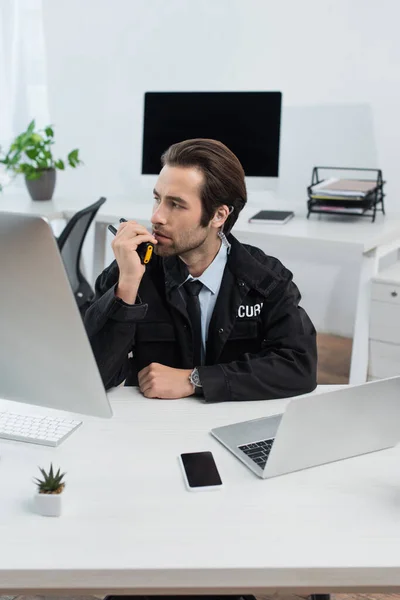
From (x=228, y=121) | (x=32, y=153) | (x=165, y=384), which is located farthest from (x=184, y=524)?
(x=32, y=153)

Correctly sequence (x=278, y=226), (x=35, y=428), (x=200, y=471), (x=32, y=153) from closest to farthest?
(x=200, y=471), (x=35, y=428), (x=278, y=226), (x=32, y=153)

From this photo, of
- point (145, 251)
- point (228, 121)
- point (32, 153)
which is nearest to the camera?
point (145, 251)

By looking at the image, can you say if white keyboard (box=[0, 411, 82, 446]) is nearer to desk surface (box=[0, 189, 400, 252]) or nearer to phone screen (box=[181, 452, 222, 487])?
phone screen (box=[181, 452, 222, 487])

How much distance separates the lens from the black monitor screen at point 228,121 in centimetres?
345

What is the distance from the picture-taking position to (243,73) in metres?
3.96

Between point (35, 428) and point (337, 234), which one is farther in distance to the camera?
point (337, 234)

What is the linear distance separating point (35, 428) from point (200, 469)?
13.7 inches

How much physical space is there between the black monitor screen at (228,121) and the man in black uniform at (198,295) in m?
1.61

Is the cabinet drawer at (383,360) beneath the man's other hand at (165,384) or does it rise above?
beneath

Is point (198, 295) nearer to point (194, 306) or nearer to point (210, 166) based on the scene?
point (194, 306)

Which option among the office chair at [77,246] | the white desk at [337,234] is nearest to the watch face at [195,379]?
the white desk at [337,234]

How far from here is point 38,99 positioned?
14.8 ft

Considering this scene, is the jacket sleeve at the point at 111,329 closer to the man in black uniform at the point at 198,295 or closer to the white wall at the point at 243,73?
the man in black uniform at the point at 198,295

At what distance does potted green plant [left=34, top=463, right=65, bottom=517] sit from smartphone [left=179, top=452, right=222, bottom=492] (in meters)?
0.22
